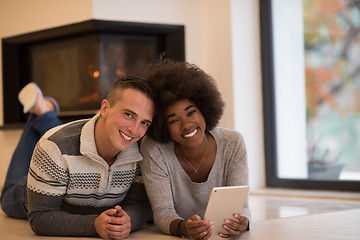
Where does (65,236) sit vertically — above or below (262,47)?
below

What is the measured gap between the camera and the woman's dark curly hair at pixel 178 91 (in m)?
2.22

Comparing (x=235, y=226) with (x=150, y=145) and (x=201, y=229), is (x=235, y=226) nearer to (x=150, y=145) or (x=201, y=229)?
Answer: (x=201, y=229)

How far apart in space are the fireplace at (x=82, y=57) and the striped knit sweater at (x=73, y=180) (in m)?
2.30

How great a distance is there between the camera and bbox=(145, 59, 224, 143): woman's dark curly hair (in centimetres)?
222

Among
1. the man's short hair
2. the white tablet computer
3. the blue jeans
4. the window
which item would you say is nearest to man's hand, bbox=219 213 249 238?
the white tablet computer

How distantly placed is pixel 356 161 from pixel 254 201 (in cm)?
101

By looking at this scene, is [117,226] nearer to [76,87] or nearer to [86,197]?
[86,197]

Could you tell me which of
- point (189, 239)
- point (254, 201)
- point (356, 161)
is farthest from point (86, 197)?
point (356, 161)

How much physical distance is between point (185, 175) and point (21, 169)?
131 cm

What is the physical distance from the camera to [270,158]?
16.1ft

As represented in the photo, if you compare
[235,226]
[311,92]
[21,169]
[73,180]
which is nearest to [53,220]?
[73,180]

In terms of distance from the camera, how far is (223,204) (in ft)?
6.39

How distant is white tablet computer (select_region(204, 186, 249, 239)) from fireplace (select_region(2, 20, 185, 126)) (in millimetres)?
2661

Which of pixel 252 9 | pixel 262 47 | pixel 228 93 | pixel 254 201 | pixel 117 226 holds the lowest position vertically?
pixel 254 201
